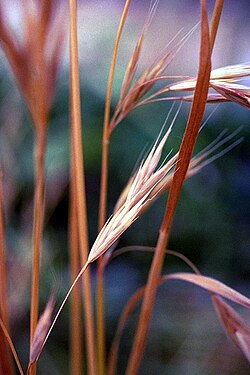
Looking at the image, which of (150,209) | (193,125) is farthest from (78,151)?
(150,209)

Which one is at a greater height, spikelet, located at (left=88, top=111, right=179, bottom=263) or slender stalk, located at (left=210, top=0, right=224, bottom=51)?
slender stalk, located at (left=210, top=0, right=224, bottom=51)

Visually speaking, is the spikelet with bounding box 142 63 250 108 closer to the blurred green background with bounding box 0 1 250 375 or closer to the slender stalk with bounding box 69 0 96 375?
the slender stalk with bounding box 69 0 96 375

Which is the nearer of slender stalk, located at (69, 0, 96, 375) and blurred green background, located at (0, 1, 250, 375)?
slender stalk, located at (69, 0, 96, 375)

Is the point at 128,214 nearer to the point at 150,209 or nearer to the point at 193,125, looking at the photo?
the point at 193,125

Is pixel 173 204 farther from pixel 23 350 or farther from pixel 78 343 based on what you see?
pixel 23 350

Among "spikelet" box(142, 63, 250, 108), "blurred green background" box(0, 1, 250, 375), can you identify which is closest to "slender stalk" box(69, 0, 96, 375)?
"spikelet" box(142, 63, 250, 108)

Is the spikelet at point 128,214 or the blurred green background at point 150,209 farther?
the blurred green background at point 150,209

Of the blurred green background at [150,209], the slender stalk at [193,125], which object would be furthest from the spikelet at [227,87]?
the blurred green background at [150,209]

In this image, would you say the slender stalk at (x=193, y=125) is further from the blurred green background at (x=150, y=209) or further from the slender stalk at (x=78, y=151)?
the blurred green background at (x=150, y=209)
